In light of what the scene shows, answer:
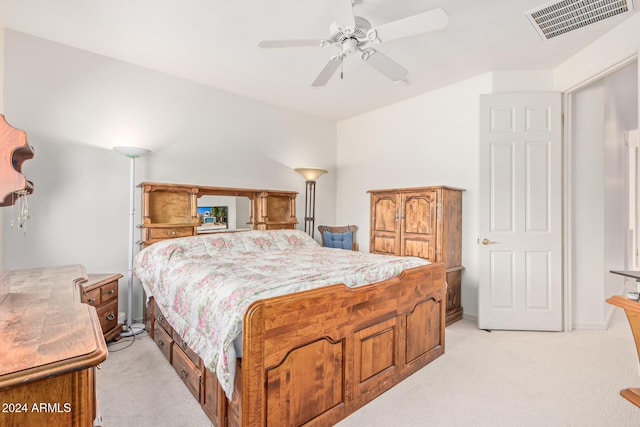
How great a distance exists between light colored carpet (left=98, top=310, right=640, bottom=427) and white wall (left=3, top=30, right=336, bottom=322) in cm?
123

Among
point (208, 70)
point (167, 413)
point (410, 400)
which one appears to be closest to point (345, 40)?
point (208, 70)

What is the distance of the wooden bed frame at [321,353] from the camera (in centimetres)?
150

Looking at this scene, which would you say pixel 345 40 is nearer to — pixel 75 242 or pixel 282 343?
pixel 282 343

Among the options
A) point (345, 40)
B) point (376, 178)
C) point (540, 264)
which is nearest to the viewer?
point (345, 40)

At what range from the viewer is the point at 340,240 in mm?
4805

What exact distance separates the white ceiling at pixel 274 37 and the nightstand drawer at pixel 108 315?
8.06 ft

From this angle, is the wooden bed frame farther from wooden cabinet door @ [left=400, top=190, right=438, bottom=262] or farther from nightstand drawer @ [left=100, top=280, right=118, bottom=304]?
wooden cabinet door @ [left=400, top=190, right=438, bottom=262]

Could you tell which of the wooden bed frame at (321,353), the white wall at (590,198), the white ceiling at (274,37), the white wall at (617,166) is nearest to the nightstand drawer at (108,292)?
the wooden bed frame at (321,353)

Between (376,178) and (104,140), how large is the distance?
350 cm

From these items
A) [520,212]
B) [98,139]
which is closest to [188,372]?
[98,139]

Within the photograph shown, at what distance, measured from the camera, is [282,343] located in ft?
5.13

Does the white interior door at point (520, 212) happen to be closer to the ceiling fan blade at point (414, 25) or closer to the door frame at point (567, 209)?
the door frame at point (567, 209)

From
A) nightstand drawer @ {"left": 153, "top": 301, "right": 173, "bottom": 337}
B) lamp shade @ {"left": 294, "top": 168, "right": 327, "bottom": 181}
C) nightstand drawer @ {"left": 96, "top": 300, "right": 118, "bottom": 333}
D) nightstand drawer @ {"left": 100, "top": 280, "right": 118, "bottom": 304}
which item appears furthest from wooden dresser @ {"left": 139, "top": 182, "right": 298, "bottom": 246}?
nightstand drawer @ {"left": 153, "top": 301, "right": 173, "bottom": 337}

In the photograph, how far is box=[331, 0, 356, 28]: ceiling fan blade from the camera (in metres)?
1.83
